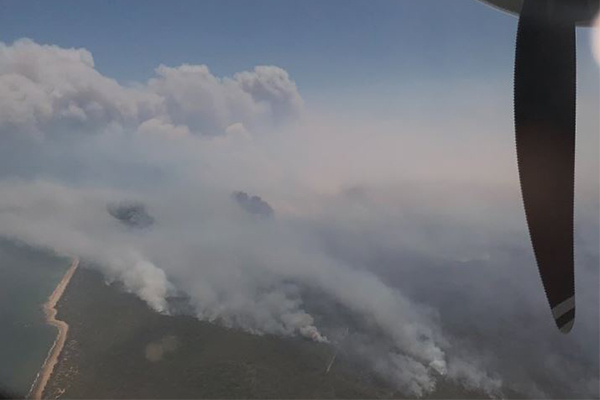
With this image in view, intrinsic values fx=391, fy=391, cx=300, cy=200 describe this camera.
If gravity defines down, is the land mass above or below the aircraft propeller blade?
below

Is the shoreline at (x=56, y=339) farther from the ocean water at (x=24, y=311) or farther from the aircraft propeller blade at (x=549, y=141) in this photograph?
the aircraft propeller blade at (x=549, y=141)

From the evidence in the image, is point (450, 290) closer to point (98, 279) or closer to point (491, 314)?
point (491, 314)

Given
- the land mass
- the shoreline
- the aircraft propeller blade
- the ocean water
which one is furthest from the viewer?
the land mass

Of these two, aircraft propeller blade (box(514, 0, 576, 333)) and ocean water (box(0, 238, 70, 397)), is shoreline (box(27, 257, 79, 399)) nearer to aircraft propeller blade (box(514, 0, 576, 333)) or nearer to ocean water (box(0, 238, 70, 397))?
ocean water (box(0, 238, 70, 397))

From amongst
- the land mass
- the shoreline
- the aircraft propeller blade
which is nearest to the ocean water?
the shoreline

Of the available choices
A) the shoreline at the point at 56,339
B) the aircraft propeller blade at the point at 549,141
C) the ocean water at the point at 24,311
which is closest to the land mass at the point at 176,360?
the shoreline at the point at 56,339

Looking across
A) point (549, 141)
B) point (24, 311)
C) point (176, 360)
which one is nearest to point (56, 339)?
point (24, 311)

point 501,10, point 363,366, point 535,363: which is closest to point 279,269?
point 363,366
